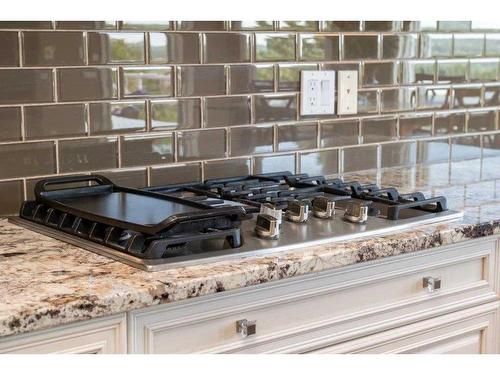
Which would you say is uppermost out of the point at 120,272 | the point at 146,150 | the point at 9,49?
the point at 9,49

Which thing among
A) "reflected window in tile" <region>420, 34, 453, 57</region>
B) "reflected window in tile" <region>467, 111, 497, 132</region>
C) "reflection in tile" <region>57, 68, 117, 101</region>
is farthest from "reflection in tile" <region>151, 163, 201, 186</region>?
"reflected window in tile" <region>467, 111, 497, 132</region>

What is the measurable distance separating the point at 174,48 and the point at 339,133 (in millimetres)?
614

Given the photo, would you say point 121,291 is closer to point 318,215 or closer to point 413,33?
point 318,215

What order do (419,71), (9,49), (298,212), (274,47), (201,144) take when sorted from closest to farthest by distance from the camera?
(298,212)
(9,49)
(201,144)
(274,47)
(419,71)

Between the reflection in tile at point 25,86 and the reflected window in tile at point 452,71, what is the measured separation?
4.37 feet

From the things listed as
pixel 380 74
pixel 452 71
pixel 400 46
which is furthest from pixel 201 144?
pixel 452 71

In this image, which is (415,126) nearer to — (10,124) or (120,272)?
(10,124)

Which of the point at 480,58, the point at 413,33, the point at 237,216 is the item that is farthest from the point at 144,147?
the point at 480,58

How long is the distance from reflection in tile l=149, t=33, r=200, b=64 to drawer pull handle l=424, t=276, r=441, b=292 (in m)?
0.82

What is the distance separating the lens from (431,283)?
1790mm

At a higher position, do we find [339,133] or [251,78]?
[251,78]

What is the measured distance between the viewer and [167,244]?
1470 mm

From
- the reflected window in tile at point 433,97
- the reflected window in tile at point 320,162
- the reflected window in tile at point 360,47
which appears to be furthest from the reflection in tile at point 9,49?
the reflected window in tile at point 433,97
